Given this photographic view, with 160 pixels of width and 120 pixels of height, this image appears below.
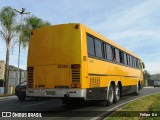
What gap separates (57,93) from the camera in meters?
13.0

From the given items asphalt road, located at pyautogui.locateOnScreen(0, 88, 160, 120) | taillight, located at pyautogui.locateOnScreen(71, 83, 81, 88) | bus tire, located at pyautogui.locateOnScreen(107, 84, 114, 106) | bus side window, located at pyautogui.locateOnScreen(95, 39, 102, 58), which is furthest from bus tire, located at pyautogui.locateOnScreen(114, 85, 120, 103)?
taillight, located at pyautogui.locateOnScreen(71, 83, 81, 88)

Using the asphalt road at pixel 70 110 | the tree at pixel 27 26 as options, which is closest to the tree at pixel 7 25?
the tree at pixel 27 26

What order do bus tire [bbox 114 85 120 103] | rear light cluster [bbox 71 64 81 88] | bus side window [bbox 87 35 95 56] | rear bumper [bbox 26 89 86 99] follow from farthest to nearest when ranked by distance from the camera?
bus tire [bbox 114 85 120 103] → bus side window [bbox 87 35 95 56] → rear light cluster [bbox 71 64 81 88] → rear bumper [bbox 26 89 86 99]

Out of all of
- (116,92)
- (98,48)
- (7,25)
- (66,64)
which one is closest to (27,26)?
(7,25)

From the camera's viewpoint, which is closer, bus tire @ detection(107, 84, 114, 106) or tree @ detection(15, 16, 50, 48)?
bus tire @ detection(107, 84, 114, 106)

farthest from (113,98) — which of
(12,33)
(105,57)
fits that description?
(12,33)

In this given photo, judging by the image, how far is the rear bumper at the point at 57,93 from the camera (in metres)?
12.7

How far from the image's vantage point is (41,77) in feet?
44.6

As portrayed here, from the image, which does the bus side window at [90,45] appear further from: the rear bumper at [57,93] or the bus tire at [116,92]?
the bus tire at [116,92]

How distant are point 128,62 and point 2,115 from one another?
1181cm

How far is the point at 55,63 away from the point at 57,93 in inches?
50.2

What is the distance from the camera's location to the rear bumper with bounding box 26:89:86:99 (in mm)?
12656

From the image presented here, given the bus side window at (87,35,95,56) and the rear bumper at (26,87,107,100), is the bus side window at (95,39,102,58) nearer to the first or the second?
the bus side window at (87,35,95,56)

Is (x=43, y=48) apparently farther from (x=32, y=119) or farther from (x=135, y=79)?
(x=135, y=79)
